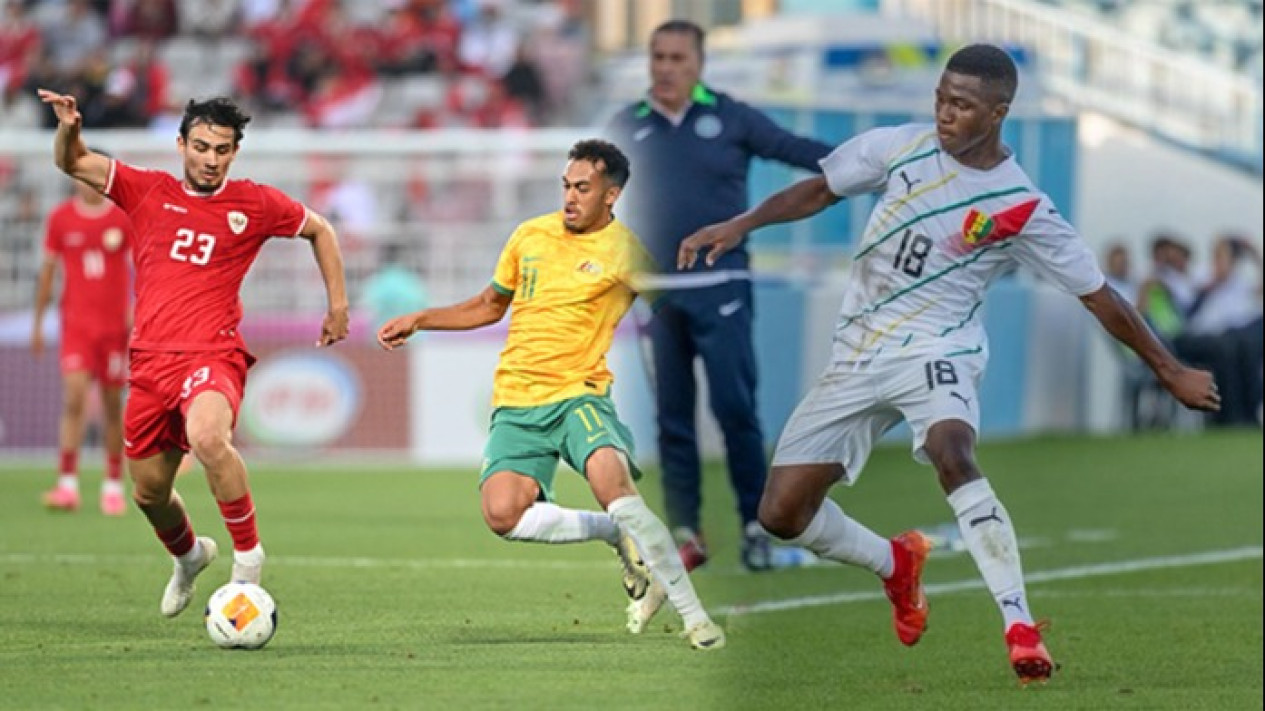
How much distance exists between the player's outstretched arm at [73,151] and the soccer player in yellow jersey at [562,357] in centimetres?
112

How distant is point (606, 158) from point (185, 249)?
1.45 metres

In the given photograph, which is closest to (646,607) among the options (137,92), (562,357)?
(562,357)

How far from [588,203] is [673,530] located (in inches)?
114

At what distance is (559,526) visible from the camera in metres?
8.62

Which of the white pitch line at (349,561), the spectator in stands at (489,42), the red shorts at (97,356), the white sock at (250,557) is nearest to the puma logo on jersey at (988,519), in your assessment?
the white sock at (250,557)

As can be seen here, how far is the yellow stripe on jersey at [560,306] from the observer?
28.3ft

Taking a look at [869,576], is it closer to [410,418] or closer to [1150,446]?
[410,418]

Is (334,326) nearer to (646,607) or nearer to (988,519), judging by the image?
(646,607)

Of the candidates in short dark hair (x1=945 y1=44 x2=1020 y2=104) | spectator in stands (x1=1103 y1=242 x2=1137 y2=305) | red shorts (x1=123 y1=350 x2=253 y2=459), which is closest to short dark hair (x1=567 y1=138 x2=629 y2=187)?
short dark hair (x1=945 y1=44 x2=1020 y2=104)

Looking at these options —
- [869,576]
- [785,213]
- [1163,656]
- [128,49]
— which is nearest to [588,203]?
[785,213]

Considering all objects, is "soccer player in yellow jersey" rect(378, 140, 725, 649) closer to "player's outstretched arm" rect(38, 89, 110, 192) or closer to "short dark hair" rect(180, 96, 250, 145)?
"short dark hair" rect(180, 96, 250, 145)

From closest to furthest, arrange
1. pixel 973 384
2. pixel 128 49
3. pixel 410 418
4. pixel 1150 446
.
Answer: pixel 973 384 < pixel 410 418 < pixel 1150 446 < pixel 128 49

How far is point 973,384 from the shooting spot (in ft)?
26.9

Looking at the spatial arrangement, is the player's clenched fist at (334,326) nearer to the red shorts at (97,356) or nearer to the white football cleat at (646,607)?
the white football cleat at (646,607)
